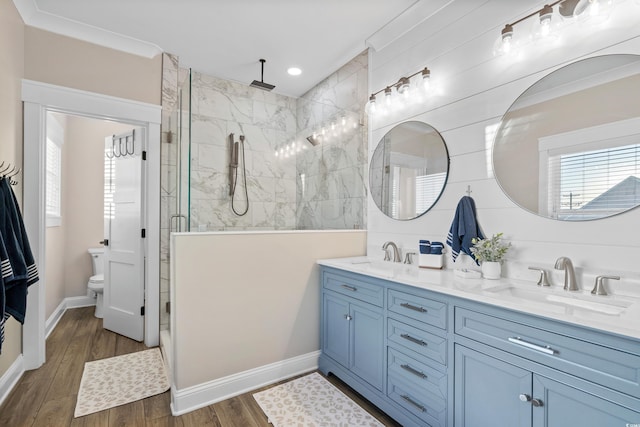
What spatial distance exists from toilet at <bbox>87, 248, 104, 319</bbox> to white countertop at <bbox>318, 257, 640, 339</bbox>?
3220mm

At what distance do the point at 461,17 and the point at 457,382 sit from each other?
220cm

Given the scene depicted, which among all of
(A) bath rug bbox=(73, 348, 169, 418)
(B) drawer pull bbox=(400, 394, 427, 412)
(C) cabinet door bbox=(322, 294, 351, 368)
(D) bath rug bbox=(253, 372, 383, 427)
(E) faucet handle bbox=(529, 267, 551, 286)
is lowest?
(A) bath rug bbox=(73, 348, 169, 418)

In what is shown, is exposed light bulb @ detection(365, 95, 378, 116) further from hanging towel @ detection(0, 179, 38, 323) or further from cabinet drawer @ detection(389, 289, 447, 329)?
hanging towel @ detection(0, 179, 38, 323)

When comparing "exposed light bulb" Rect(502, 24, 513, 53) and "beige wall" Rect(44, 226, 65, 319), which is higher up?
"exposed light bulb" Rect(502, 24, 513, 53)

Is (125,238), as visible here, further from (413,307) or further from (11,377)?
(413,307)

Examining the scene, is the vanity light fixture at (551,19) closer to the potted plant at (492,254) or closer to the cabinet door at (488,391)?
the potted plant at (492,254)

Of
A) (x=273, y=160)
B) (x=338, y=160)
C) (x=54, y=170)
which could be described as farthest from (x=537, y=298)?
(x=54, y=170)

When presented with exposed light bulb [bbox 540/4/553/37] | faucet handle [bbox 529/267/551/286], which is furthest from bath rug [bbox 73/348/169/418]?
exposed light bulb [bbox 540/4/553/37]

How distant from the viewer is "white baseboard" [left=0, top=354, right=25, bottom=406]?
80.1 inches

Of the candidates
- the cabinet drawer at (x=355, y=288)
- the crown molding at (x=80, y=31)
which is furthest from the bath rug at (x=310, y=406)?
the crown molding at (x=80, y=31)

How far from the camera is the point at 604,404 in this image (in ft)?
3.38

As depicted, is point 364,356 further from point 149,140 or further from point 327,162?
point 149,140

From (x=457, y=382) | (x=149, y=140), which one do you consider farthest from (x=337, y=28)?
(x=457, y=382)

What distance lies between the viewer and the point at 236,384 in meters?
2.13
